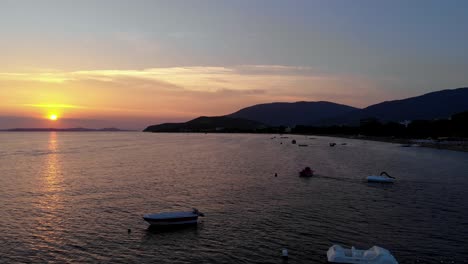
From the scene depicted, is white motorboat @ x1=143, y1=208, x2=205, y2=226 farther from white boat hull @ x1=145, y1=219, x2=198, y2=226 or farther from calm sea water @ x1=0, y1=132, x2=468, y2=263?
calm sea water @ x1=0, y1=132, x2=468, y2=263

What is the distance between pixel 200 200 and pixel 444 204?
1070 inches

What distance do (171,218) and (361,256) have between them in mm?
16334

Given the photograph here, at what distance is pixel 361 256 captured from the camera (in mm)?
25375

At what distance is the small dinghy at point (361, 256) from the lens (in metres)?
24.4

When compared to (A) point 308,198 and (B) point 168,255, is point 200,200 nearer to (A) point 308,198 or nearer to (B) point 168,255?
(A) point 308,198

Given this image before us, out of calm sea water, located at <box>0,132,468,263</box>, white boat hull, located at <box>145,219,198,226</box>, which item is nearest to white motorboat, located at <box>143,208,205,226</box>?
white boat hull, located at <box>145,219,198,226</box>

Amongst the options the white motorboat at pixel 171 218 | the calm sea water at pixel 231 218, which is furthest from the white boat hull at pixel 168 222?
the calm sea water at pixel 231 218

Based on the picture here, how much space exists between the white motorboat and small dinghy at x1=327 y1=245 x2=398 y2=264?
13.3m

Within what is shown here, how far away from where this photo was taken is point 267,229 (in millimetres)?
33688

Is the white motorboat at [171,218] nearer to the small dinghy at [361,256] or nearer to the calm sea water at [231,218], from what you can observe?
the calm sea water at [231,218]

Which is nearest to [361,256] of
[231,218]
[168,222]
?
[231,218]

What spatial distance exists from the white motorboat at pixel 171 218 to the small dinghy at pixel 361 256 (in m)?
13.3

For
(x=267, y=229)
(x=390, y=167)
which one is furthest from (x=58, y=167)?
(x=390, y=167)

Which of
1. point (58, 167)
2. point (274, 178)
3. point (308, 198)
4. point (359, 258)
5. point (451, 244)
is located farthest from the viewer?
point (58, 167)
